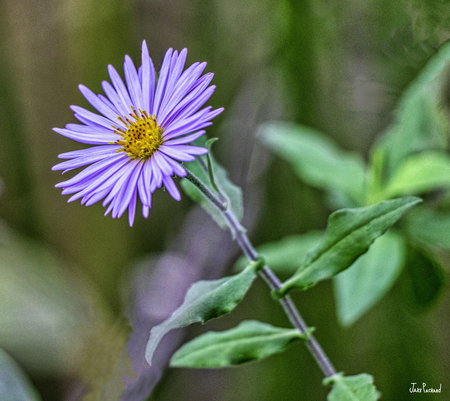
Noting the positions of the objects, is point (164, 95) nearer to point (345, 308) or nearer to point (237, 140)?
point (345, 308)

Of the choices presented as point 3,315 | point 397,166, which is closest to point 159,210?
point 3,315

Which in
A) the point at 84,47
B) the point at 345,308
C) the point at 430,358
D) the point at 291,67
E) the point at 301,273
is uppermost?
the point at 84,47

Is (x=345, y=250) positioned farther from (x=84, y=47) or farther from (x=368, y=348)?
(x=84, y=47)

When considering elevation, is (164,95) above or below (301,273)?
above

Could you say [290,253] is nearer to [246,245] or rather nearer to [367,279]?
[367,279]

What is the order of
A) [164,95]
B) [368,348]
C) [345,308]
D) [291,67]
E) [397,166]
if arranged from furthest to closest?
1. [291,67]
2. [368,348]
3. [397,166]
4. [345,308]
5. [164,95]

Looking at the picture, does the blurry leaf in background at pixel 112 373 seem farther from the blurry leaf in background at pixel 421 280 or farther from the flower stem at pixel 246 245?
the blurry leaf in background at pixel 421 280

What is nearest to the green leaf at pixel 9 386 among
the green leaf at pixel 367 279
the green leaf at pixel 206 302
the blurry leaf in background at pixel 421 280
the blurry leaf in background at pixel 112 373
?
the blurry leaf in background at pixel 112 373

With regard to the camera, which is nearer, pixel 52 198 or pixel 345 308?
pixel 345 308

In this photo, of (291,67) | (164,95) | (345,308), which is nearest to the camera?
(164,95)
